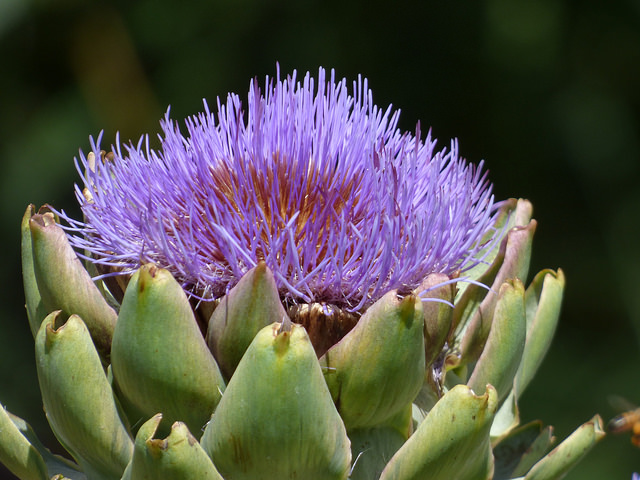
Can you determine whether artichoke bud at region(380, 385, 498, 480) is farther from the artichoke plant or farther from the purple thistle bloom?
the purple thistle bloom

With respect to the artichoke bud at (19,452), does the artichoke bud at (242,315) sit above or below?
above

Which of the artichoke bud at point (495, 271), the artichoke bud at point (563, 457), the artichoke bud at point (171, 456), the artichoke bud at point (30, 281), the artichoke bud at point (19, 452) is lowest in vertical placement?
the artichoke bud at point (563, 457)

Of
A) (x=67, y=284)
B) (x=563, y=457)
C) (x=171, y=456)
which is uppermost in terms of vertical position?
(x=67, y=284)

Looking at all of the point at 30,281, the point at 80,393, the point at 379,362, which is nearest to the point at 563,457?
the point at 379,362

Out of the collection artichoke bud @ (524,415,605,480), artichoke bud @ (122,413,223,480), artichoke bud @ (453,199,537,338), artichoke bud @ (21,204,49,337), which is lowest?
artichoke bud @ (524,415,605,480)

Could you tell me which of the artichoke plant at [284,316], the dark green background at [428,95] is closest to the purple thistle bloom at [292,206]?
the artichoke plant at [284,316]

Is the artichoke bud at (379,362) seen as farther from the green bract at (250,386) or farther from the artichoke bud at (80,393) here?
the artichoke bud at (80,393)

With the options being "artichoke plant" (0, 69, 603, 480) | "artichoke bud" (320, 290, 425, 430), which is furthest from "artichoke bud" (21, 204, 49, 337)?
"artichoke bud" (320, 290, 425, 430)

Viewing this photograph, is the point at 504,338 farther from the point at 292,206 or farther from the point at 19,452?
the point at 19,452
